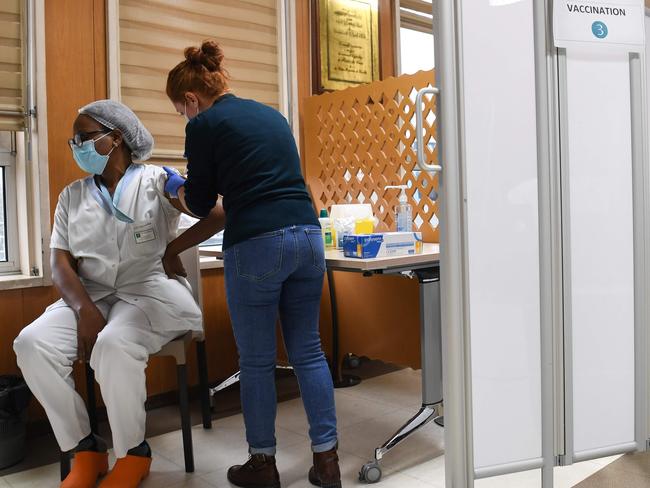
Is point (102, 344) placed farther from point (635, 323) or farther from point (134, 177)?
point (635, 323)

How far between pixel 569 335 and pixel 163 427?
5.66ft

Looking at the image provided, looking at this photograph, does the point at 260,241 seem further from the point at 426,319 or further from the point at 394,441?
the point at 394,441

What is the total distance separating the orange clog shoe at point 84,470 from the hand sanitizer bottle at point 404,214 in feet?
4.80

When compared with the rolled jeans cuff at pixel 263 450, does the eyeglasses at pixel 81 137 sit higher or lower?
higher

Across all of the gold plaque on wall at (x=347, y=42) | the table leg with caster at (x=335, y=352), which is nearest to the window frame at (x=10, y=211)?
the table leg with caster at (x=335, y=352)

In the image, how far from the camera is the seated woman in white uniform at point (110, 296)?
2.00 metres

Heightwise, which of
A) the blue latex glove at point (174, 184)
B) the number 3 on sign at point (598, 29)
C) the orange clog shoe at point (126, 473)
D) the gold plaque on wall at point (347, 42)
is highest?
the gold plaque on wall at point (347, 42)

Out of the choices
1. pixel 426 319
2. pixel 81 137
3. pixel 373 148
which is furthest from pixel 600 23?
pixel 81 137

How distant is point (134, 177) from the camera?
7.54 ft

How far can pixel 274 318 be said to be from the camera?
196 centimetres

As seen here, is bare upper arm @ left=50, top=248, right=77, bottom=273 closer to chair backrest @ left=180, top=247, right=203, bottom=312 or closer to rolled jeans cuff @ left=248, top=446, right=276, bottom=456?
chair backrest @ left=180, top=247, right=203, bottom=312

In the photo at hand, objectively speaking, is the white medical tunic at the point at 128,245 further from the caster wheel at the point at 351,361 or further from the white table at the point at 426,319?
the caster wheel at the point at 351,361

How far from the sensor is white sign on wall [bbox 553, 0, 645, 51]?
1610 millimetres

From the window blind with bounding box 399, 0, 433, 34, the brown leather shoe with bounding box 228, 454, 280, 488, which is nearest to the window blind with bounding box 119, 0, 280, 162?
the window blind with bounding box 399, 0, 433, 34
